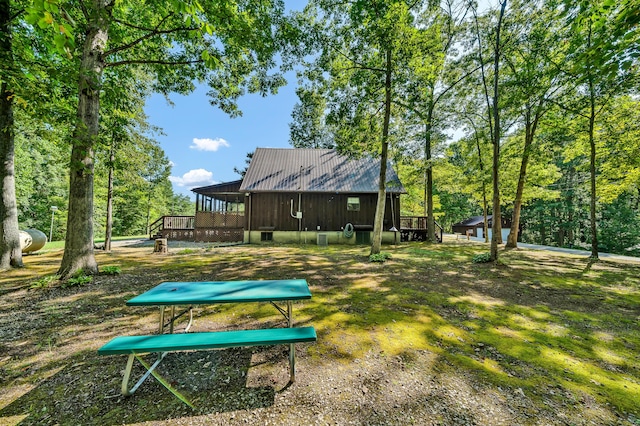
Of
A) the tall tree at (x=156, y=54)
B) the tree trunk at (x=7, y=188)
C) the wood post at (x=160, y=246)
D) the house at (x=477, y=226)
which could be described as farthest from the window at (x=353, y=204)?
the house at (x=477, y=226)

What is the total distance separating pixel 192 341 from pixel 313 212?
510 inches

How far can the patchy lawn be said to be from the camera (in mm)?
2029

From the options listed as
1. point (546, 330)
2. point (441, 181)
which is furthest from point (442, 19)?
point (546, 330)

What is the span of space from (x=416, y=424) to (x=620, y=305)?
19.7ft

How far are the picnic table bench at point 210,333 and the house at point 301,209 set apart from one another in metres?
11.1

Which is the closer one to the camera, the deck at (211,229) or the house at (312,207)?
the house at (312,207)

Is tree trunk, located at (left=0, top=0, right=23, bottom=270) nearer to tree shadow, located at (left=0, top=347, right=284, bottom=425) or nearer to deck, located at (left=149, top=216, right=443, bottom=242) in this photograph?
tree shadow, located at (left=0, top=347, right=284, bottom=425)

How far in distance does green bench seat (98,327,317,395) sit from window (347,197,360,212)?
13.0 metres

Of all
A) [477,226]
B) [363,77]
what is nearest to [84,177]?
[363,77]

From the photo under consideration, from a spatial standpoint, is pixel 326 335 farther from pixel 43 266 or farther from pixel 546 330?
pixel 43 266

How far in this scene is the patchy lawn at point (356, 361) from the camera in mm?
2029

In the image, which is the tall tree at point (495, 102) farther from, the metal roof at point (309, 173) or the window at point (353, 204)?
the window at point (353, 204)

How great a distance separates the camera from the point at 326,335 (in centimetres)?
331

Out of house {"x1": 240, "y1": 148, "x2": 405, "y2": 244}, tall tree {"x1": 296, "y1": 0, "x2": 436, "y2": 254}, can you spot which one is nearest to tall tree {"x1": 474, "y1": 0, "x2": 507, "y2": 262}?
tall tree {"x1": 296, "y1": 0, "x2": 436, "y2": 254}
